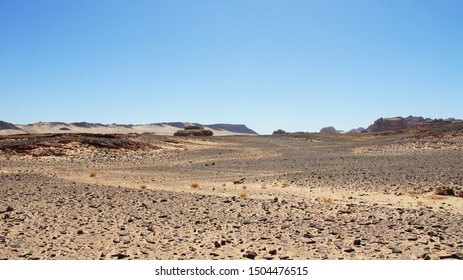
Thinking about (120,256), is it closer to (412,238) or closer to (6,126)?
(412,238)

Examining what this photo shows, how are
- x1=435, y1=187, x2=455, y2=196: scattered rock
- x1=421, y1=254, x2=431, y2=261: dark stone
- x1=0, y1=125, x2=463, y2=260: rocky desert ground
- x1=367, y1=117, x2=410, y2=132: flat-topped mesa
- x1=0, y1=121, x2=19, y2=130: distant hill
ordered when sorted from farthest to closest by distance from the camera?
x1=367, y1=117, x2=410, y2=132: flat-topped mesa
x1=0, y1=121, x2=19, y2=130: distant hill
x1=435, y1=187, x2=455, y2=196: scattered rock
x1=0, y1=125, x2=463, y2=260: rocky desert ground
x1=421, y1=254, x2=431, y2=261: dark stone

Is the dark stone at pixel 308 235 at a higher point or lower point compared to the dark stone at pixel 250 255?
higher

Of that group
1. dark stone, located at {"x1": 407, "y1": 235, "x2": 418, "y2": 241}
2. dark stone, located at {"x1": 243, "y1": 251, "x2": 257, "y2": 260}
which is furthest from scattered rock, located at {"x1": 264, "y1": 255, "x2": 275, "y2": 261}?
dark stone, located at {"x1": 407, "y1": 235, "x2": 418, "y2": 241}

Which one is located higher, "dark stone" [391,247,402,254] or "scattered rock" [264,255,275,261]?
"dark stone" [391,247,402,254]

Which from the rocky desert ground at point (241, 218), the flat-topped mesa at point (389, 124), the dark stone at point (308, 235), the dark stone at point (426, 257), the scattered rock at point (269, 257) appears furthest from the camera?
the flat-topped mesa at point (389, 124)

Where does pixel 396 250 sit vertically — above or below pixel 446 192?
below

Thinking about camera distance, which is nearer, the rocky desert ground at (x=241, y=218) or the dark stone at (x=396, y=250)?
the dark stone at (x=396, y=250)

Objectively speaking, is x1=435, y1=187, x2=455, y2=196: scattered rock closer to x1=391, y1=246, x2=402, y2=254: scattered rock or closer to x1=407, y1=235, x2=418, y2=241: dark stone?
x1=407, y1=235, x2=418, y2=241: dark stone

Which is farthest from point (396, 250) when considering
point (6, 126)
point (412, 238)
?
point (6, 126)

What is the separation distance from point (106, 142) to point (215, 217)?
97.3 ft

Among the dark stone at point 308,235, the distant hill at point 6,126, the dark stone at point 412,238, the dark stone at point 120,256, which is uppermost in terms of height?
the distant hill at point 6,126

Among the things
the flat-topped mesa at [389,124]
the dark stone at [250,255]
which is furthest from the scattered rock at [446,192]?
the flat-topped mesa at [389,124]

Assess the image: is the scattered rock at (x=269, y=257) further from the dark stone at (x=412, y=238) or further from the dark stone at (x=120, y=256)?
the dark stone at (x=412, y=238)

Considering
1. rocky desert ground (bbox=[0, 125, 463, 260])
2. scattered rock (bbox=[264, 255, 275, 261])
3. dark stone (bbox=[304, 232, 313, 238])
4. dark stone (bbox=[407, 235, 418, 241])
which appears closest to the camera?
scattered rock (bbox=[264, 255, 275, 261])
